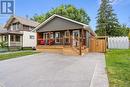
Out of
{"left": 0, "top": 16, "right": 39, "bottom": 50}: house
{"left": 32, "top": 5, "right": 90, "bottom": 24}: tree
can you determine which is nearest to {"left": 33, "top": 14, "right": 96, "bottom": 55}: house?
{"left": 0, "top": 16, "right": 39, "bottom": 50}: house

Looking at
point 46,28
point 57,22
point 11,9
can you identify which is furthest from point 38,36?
point 11,9

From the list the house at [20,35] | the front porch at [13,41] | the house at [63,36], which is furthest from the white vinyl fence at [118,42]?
the front porch at [13,41]

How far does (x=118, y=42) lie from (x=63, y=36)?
14507 mm

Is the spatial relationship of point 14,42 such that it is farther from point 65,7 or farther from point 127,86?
point 127,86

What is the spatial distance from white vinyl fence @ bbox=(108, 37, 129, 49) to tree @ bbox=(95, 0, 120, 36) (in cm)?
1296

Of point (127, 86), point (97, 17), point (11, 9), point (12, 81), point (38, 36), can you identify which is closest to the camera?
point (127, 86)

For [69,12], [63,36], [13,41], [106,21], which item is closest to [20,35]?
[13,41]

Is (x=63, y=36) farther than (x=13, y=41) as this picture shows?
No

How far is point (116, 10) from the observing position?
53.1 meters

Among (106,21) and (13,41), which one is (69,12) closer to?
(106,21)

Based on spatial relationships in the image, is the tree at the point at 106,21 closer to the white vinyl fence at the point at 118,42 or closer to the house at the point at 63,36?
the white vinyl fence at the point at 118,42

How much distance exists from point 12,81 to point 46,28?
19.3 meters

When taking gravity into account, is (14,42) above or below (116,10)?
below

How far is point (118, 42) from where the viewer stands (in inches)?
1410
